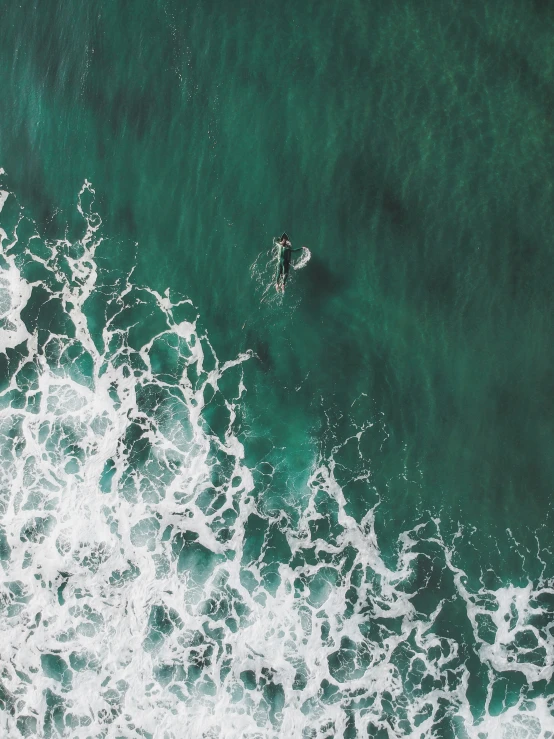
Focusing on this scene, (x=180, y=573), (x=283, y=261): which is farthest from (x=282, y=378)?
(x=180, y=573)

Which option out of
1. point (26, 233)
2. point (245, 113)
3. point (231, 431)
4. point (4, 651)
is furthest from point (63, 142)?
point (4, 651)

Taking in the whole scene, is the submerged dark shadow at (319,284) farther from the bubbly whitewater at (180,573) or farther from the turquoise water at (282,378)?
the bubbly whitewater at (180,573)

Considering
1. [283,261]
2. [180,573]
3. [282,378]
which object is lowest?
[180,573]

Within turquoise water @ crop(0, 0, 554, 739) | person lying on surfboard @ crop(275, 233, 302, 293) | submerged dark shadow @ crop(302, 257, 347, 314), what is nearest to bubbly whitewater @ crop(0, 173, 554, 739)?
turquoise water @ crop(0, 0, 554, 739)

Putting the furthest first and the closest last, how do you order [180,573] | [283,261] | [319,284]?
[283,261] < [319,284] < [180,573]

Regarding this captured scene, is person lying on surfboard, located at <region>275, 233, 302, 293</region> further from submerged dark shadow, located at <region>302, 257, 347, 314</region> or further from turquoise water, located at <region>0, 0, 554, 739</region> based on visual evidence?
submerged dark shadow, located at <region>302, 257, 347, 314</region>

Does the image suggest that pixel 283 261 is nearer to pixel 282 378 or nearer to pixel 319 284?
pixel 319 284

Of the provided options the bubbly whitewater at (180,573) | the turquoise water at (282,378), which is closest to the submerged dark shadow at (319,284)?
the turquoise water at (282,378)
